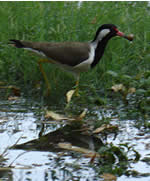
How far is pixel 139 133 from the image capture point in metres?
4.84

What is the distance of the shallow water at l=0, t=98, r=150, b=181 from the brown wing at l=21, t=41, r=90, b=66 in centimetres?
94

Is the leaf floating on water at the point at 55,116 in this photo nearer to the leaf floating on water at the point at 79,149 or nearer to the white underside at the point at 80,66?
the leaf floating on water at the point at 79,149

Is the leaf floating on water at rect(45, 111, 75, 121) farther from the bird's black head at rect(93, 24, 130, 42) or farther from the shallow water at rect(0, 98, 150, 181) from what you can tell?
the bird's black head at rect(93, 24, 130, 42)

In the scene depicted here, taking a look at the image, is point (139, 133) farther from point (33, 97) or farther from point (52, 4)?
point (52, 4)

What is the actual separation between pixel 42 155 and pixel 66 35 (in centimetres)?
299

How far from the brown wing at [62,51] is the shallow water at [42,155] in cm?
94

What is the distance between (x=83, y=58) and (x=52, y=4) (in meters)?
2.40

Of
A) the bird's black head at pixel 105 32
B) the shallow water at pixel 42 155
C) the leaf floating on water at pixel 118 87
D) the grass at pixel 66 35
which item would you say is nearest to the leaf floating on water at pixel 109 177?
the shallow water at pixel 42 155

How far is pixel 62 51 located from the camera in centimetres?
627

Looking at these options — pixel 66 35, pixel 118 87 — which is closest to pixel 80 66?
pixel 118 87

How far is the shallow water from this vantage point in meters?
3.85

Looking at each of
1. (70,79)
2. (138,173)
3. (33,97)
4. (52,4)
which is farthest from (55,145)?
(52,4)

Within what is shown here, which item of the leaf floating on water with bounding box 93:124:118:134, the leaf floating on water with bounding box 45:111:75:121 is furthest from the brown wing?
the leaf floating on water with bounding box 93:124:118:134

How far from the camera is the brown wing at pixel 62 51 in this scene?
20.4 feet
